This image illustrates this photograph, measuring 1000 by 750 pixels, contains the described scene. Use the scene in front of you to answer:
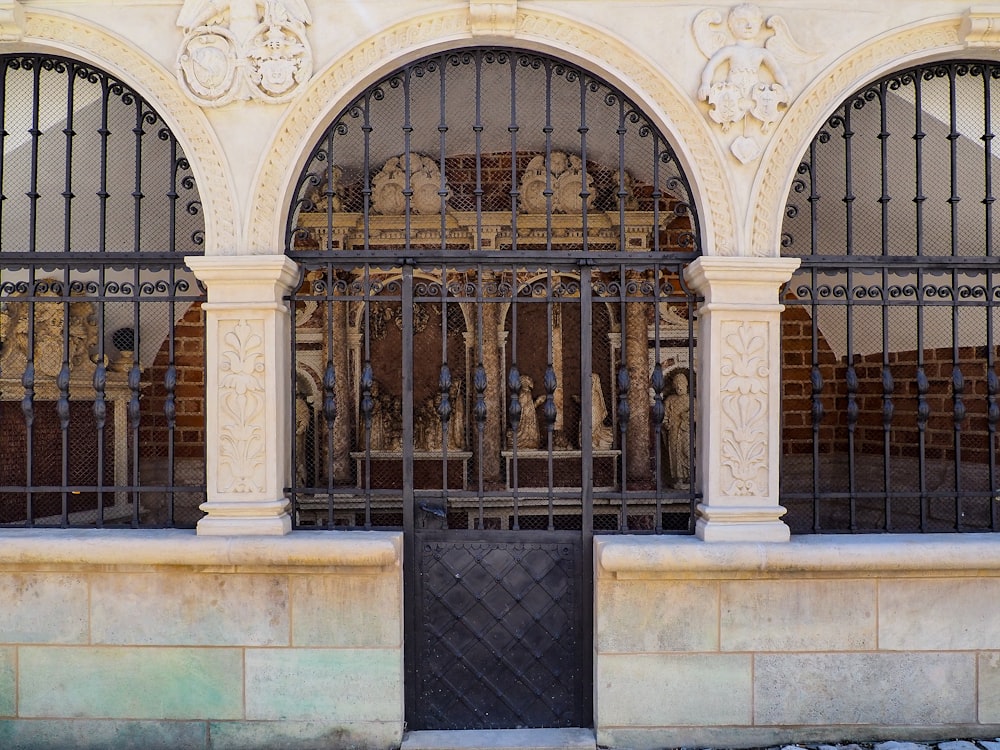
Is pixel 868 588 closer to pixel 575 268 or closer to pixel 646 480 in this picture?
pixel 575 268

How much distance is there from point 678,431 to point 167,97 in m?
4.02

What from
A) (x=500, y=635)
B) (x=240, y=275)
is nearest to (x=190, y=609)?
(x=500, y=635)

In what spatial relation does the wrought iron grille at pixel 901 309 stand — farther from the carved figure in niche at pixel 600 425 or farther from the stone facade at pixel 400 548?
the carved figure in niche at pixel 600 425

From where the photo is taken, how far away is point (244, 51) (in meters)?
3.55

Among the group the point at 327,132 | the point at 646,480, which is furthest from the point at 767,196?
the point at 646,480

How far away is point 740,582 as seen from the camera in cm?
357

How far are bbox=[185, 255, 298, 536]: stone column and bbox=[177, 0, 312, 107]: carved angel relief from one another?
0.80m

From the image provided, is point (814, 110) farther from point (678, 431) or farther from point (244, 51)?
point (678, 431)

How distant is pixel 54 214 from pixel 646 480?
14.5 ft

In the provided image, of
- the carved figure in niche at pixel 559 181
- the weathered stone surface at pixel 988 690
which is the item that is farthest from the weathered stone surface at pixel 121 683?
the carved figure in niche at pixel 559 181

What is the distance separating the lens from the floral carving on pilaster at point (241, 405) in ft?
11.7

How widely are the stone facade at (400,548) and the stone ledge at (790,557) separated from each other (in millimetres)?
14

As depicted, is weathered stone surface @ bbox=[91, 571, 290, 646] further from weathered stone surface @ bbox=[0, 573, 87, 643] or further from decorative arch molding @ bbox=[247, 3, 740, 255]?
decorative arch molding @ bbox=[247, 3, 740, 255]

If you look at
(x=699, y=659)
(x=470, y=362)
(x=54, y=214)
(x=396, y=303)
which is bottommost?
(x=699, y=659)
